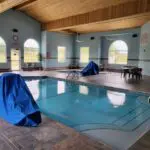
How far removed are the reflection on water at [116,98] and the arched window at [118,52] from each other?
6699mm

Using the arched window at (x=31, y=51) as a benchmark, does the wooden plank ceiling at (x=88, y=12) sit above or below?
above

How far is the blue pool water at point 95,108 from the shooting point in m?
3.52

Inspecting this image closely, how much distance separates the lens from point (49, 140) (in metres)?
2.41

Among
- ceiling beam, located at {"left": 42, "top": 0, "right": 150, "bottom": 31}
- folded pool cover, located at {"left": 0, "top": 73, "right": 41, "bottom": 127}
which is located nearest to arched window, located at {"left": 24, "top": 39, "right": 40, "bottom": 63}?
ceiling beam, located at {"left": 42, "top": 0, "right": 150, "bottom": 31}

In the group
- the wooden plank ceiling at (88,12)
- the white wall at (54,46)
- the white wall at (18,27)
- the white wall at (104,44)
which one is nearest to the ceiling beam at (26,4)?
the wooden plank ceiling at (88,12)

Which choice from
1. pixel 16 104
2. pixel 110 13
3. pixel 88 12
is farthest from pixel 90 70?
pixel 16 104

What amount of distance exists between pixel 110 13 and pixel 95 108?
536 cm

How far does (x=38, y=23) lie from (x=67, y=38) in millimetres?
2852

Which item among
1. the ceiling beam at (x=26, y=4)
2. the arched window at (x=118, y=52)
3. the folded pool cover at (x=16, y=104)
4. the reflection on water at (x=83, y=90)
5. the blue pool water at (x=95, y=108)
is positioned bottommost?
the blue pool water at (x=95, y=108)

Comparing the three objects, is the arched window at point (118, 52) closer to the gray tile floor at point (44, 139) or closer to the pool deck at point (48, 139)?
the pool deck at point (48, 139)

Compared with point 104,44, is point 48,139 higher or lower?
lower

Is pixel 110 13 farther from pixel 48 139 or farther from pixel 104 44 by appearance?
pixel 48 139

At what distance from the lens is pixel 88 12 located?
9047 millimetres

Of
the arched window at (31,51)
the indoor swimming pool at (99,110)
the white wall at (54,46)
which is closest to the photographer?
the indoor swimming pool at (99,110)
